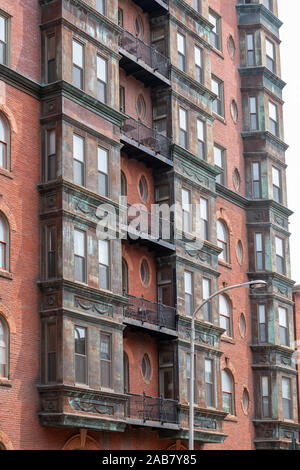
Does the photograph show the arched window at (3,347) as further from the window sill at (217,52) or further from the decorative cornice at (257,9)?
the decorative cornice at (257,9)

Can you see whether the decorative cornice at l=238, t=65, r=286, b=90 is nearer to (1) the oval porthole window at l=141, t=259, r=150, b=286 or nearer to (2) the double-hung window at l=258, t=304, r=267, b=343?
(2) the double-hung window at l=258, t=304, r=267, b=343

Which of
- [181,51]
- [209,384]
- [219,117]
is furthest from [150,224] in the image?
[219,117]

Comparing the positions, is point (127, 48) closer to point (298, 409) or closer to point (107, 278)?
point (107, 278)

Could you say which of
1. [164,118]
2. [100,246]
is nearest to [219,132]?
[164,118]

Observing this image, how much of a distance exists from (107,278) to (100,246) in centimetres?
126

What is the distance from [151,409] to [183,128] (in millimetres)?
13143

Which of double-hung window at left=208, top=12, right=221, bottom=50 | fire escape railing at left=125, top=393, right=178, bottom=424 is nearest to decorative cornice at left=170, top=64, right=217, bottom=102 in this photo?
double-hung window at left=208, top=12, right=221, bottom=50

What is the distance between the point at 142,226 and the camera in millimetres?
40469

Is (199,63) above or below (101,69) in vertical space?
above

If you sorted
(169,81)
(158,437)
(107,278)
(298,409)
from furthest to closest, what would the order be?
(298,409) → (169,81) → (158,437) → (107,278)

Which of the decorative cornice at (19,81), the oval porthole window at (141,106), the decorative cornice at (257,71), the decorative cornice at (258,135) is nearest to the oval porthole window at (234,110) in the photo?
the decorative cornice at (258,135)

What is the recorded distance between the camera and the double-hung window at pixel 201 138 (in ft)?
149

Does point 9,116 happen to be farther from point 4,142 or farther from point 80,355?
point 80,355

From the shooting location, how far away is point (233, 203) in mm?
50312
